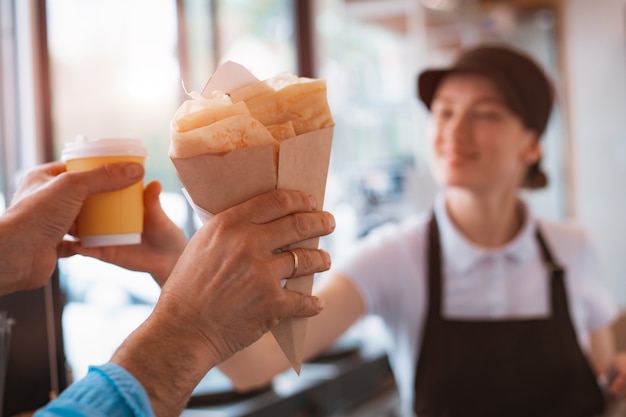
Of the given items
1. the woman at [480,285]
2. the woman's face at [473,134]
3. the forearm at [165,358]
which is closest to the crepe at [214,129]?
the forearm at [165,358]

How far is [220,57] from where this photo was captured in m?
3.16

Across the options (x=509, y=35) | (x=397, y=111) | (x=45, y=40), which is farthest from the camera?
(x=509, y=35)

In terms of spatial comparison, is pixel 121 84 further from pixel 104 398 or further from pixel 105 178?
pixel 104 398

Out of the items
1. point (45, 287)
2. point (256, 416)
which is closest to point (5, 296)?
point (45, 287)

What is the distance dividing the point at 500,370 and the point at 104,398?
5.05ft

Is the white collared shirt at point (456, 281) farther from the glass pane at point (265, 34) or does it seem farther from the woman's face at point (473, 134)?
the glass pane at point (265, 34)

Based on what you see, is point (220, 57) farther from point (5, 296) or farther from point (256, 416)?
point (5, 296)

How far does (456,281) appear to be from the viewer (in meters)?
2.05

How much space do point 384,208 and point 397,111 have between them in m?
0.75

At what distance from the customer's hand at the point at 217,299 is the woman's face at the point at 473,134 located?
4.19 feet

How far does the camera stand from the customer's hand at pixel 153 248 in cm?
107

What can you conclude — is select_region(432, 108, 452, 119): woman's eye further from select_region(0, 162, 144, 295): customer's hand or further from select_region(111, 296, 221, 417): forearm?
select_region(111, 296, 221, 417): forearm

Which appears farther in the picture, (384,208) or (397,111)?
(397,111)

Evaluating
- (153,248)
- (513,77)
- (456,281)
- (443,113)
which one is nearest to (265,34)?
(443,113)
